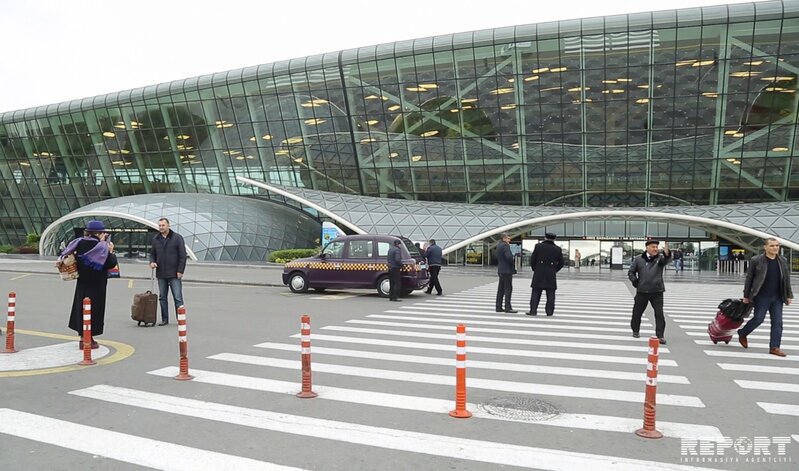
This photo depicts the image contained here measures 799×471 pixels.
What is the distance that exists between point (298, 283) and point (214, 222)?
23.1m

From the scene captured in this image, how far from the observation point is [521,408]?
5.50 m

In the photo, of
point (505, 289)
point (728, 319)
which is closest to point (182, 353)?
point (728, 319)

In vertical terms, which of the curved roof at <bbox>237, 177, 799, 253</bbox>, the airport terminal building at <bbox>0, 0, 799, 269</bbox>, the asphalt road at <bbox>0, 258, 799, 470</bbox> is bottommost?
the asphalt road at <bbox>0, 258, 799, 470</bbox>

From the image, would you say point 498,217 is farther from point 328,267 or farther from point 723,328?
point 723,328

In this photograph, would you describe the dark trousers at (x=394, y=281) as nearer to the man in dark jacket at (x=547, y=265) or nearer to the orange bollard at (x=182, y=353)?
the man in dark jacket at (x=547, y=265)

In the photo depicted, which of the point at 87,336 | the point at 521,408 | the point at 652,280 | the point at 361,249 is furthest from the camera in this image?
the point at 361,249

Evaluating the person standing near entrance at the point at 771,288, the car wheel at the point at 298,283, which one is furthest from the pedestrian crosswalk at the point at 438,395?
the car wheel at the point at 298,283

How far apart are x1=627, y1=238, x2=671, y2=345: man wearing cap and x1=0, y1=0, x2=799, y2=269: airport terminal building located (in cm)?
2442

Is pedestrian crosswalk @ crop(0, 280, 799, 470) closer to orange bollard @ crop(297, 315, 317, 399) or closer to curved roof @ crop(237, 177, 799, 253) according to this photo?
orange bollard @ crop(297, 315, 317, 399)

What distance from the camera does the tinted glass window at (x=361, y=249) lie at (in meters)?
16.6

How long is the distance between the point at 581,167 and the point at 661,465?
120 ft

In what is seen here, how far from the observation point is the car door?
16.9m

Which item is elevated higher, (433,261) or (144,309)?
(433,261)

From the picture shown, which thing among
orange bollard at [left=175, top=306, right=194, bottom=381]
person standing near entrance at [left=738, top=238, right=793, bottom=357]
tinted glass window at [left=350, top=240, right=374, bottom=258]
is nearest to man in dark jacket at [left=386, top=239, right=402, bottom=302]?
tinted glass window at [left=350, top=240, right=374, bottom=258]
